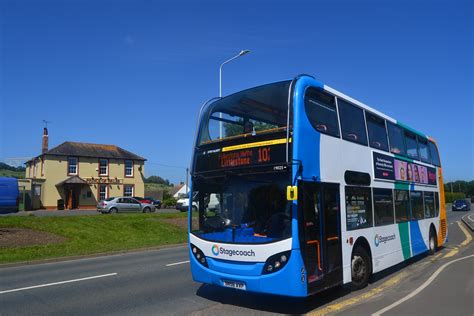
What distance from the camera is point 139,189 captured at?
2025 inches

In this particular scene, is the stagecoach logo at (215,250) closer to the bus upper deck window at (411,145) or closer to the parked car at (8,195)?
the bus upper deck window at (411,145)

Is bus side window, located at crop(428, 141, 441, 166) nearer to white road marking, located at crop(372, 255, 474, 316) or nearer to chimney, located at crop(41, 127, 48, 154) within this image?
white road marking, located at crop(372, 255, 474, 316)

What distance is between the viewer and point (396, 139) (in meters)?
10.8

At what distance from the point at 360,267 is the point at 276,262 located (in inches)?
112

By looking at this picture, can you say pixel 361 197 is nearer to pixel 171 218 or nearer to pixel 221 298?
pixel 221 298

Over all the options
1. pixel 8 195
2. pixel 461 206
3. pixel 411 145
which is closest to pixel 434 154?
pixel 411 145

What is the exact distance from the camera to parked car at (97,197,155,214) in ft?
116

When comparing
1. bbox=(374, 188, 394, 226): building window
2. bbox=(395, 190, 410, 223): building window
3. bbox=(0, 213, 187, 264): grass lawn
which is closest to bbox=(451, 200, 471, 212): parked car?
bbox=(0, 213, 187, 264): grass lawn

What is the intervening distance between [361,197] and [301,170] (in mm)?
2608

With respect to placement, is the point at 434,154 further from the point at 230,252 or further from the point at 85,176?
the point at 85,176

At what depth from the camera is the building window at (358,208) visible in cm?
791

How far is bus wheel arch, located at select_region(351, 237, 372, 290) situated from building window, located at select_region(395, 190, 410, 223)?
85.4 inches

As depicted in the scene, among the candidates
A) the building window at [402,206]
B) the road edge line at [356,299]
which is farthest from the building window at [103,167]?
the road edge line at [356,299]

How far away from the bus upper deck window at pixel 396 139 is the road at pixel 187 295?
123 inches
